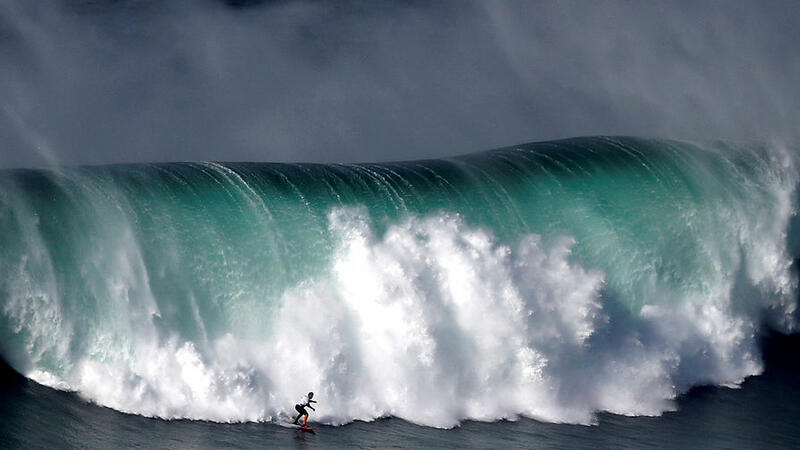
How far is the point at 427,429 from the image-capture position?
51.6 ft

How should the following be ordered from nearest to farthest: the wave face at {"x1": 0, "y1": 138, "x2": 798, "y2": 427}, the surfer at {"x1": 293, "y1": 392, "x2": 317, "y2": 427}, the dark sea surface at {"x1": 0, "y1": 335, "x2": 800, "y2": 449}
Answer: the dark sea surface at {"x1": 0, "y1": 335, "x2": 800, "y2": 449}, the surfer at {"x1": 293, "y1": 392, "x2": 317, "y2": 427}, the wave face at {"x1": 0, "y1": 138, "x2": 798, "y2": 427}

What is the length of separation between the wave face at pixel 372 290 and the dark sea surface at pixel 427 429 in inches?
12.7

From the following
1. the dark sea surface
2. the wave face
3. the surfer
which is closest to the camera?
the dark sea surface

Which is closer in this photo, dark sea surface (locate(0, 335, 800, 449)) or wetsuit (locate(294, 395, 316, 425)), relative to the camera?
dark sea surface (locate(0, 335, 800, 449))

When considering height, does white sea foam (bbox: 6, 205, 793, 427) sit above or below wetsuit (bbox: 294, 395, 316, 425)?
above

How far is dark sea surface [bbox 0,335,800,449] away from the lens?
13.5 meters

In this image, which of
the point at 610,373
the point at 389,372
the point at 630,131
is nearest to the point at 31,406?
the point at 389,372

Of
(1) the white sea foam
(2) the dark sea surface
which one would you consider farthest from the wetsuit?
(1) the white sea foam

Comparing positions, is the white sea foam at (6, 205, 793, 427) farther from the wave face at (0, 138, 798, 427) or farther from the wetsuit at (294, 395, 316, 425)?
the wetsuit at (294, 395, 316, 425)

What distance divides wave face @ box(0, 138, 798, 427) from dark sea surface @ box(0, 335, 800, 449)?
324 mm

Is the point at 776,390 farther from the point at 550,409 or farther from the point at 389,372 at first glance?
the point at 389,372

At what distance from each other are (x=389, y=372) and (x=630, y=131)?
12.4 m

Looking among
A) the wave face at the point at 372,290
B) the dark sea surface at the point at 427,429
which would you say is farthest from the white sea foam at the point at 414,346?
the dark sea surface at the point at 427,429

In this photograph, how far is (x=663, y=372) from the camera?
1861 cm
